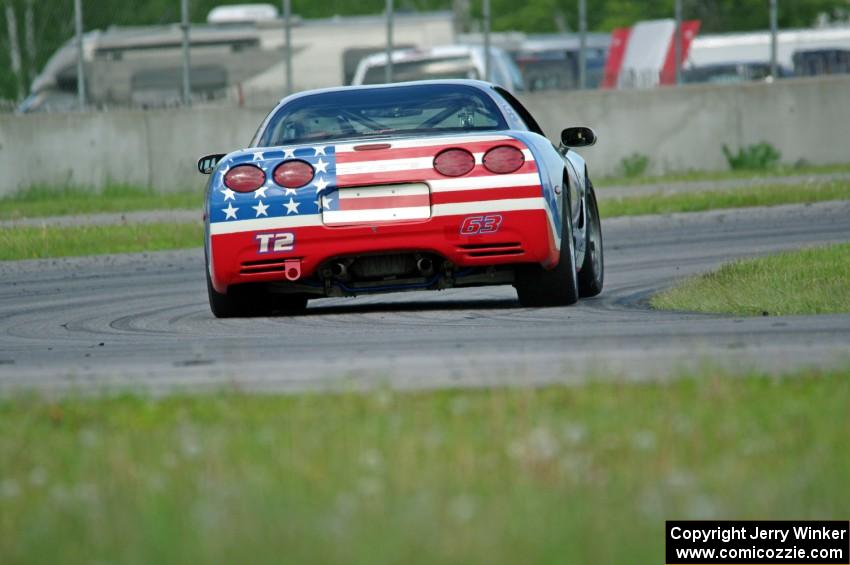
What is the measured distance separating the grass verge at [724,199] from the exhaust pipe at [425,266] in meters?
9.35

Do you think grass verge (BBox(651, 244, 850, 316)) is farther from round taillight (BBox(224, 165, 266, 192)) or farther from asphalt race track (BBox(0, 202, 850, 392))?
round taillight (BBox(224, 165, 266, 192))

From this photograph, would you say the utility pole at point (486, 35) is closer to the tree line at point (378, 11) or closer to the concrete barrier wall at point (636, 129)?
the concrete barrier wall at point (636, 129)

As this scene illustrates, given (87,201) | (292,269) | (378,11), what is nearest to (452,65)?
(87,201)

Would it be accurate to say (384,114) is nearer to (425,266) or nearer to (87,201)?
(425,266)

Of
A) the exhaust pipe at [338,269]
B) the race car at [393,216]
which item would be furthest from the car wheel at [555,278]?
the exhaust pipe at [338,269]

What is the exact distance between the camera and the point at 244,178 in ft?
27.4

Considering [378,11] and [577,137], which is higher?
[577,137]

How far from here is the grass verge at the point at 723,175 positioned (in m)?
21.3

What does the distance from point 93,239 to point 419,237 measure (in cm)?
868

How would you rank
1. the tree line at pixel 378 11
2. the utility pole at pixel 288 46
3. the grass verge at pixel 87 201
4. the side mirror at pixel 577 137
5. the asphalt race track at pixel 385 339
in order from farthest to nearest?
1. the tree line at pixel 378 11
2. the utility pole at pixel 288 46
3. the grass verge at pixel 87 201
4. the side mirror at pixel 577 137
5. the asphalt race track at pixel 385 339

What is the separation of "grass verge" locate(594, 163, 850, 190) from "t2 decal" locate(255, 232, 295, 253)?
1316 cm

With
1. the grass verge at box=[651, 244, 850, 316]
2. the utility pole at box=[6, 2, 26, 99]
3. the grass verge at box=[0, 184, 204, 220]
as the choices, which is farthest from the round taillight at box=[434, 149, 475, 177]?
the utility pole at box=[6, 2, 26, 99]

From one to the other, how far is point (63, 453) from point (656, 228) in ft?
40.3

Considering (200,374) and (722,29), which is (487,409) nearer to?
(200,374)
